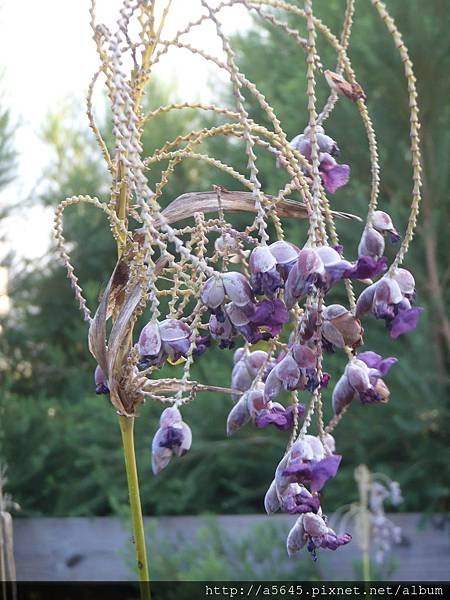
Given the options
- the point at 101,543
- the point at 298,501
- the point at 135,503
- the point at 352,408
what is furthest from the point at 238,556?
the point at 298,501

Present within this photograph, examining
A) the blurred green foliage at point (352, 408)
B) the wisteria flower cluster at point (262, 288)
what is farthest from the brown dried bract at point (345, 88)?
the blurred green foliage at point (352, 408)

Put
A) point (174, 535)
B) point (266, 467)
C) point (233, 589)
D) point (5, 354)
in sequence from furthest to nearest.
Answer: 1. point (5, 354)
2. point (266, 467)
3. point (174, 535)
4. point (233, 589)

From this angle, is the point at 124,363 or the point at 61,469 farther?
the point at 61,469

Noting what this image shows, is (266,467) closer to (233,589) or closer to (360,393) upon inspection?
(233,589)

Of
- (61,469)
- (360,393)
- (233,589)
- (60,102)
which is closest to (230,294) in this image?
(360,393)

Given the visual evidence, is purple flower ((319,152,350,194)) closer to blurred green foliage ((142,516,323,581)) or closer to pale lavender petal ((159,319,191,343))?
pale lavender petal ((159,319,191,343))

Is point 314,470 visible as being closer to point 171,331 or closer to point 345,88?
point 171,331
